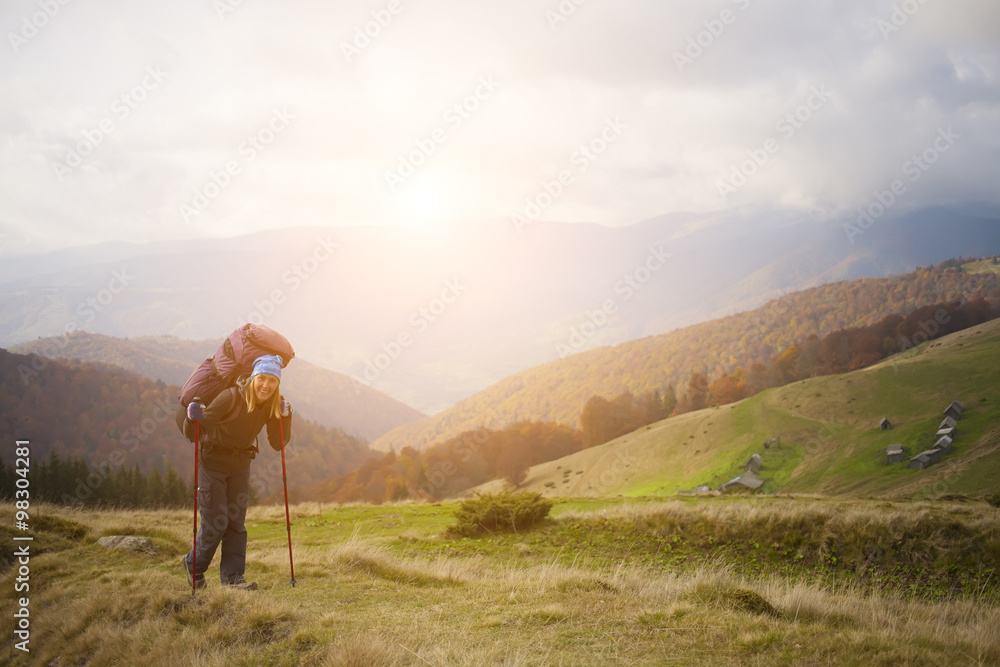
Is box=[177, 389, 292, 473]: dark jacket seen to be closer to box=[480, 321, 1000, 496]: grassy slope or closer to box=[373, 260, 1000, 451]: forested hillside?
box=[480, 321, 1000, 496]: grassy slope

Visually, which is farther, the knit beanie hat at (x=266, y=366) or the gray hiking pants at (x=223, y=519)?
the gray hiking pants at (x=223, y=519)

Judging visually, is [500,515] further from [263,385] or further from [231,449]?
[263,385]

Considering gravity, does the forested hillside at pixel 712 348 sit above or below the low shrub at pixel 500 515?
above

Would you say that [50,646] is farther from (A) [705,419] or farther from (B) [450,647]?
(A) [705,419]

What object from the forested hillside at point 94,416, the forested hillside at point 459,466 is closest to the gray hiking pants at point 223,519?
the forested hillside at point 459,466

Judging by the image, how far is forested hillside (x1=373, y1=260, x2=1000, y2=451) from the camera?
110438mm

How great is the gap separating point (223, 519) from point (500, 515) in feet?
21.5

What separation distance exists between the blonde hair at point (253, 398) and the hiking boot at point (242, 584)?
6.86 feet

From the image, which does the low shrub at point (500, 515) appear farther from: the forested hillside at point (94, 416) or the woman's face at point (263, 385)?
the forested hillside at point (94, 416)

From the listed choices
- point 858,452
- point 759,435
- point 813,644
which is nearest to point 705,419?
point 759,435

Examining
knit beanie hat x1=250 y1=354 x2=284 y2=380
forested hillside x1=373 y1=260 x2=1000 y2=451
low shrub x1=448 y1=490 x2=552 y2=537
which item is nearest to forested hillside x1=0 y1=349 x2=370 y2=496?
forested hillside x1=373 y1=260 x2=1000 y2=451

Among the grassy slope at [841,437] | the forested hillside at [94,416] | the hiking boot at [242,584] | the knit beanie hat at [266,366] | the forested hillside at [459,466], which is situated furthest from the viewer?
the forested hillside at [94,416]

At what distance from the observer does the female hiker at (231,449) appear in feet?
19.5

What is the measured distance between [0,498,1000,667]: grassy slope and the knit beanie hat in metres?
2.44
